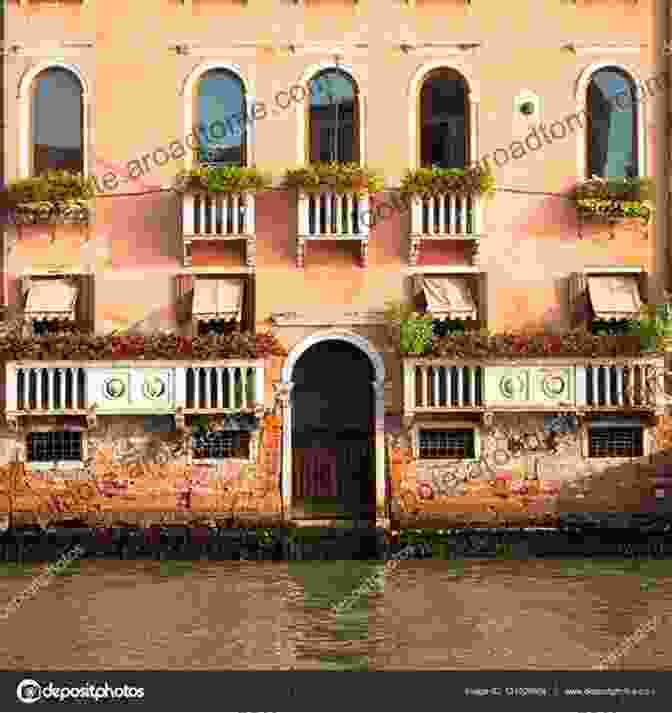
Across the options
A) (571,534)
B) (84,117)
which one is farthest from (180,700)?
(84,117)

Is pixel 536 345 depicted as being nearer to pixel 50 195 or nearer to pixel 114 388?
pixel 114 388

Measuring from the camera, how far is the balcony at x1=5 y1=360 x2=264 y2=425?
2450cm

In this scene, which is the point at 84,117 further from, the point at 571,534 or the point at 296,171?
the point at 571,534

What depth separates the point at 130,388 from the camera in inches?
971

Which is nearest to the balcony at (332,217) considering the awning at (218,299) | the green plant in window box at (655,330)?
the awning at (218,299)

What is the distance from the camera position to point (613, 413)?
2514cm

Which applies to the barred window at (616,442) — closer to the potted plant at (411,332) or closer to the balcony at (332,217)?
the potted plant at (411,332)

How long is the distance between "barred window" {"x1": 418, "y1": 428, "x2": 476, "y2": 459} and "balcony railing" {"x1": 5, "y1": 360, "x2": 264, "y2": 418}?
272 cm

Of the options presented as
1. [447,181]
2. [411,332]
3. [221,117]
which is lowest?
A: [411,332]

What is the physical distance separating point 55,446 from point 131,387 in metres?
1.58

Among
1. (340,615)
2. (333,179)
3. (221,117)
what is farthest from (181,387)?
(340,615)

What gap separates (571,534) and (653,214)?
5354 mm

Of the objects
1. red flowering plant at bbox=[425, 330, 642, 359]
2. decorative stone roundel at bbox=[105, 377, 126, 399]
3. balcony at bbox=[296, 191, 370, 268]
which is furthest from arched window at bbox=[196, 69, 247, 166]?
red flowering plant at bbox=[425, 330, 642, 359]

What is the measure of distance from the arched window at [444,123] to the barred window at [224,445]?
5.20 m
